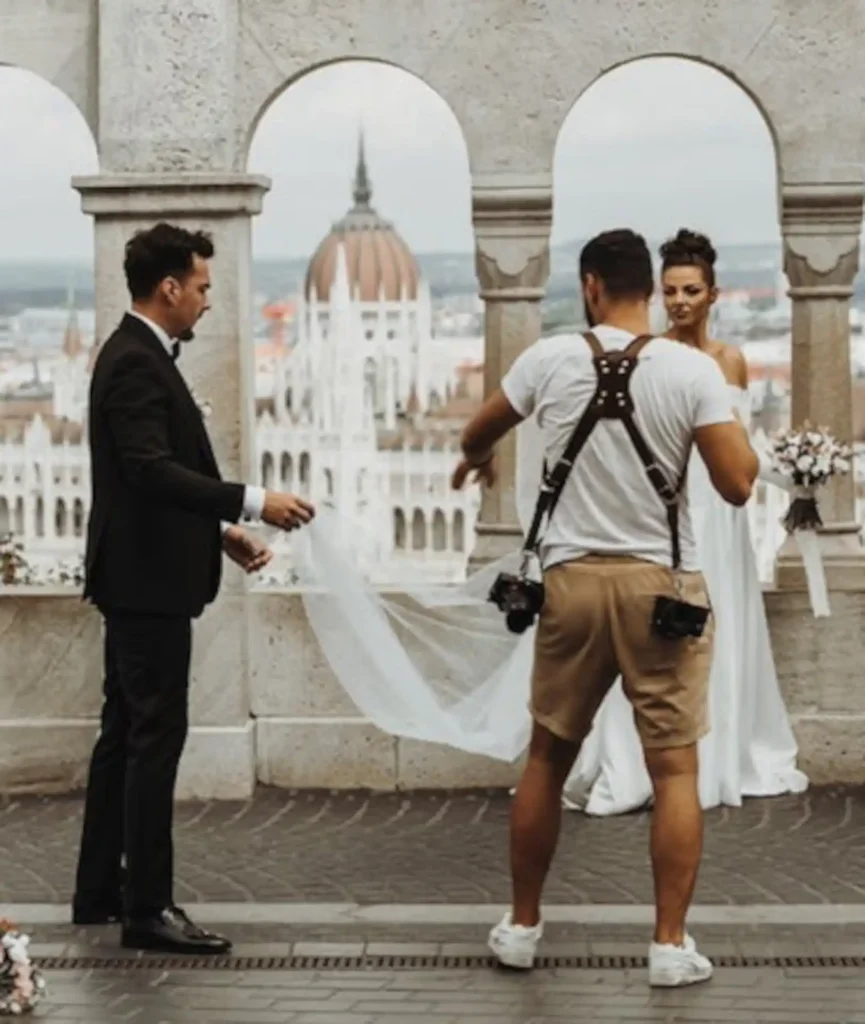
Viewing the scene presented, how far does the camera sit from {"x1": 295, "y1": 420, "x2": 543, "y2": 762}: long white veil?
7695 mm

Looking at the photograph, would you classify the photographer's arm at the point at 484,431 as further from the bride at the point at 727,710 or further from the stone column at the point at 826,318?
the stone column at the point at 826,318

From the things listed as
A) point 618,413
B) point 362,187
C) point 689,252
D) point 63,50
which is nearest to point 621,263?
point 618,413

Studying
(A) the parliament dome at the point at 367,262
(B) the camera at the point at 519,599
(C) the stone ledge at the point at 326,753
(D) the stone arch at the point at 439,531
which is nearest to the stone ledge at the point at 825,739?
(C) the stone ledge at the point at 326,753

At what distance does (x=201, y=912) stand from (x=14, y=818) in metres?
1.66

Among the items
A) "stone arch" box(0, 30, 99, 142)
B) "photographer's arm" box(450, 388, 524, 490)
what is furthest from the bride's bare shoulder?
"photographer's arm" box(450, 388, 524, 490)

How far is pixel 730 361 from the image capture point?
27.8ft

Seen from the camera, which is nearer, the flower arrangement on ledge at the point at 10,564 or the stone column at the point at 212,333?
the stone column at the point at 212,333

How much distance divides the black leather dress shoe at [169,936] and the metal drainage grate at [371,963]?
0.11 ft

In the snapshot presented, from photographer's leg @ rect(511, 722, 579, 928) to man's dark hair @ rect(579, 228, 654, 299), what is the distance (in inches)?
37.2

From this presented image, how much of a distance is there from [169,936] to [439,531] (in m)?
84.8

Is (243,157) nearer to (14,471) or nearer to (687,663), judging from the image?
(687,663)

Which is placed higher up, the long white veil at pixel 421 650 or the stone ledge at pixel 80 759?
the long white veil at pixel 421 650

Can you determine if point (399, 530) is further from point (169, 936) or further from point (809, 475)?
point (169, 936)

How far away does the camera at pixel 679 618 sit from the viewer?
5.87 metres
